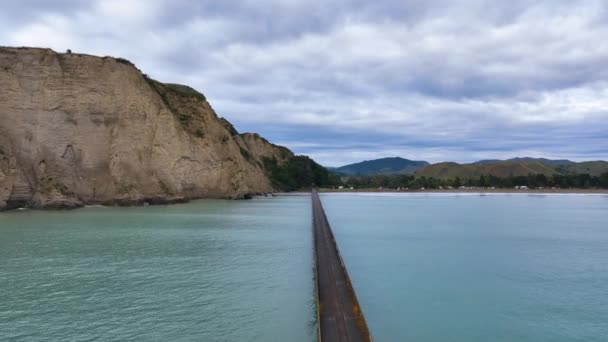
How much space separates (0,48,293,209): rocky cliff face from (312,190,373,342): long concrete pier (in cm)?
4201

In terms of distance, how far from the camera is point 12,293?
1471cm

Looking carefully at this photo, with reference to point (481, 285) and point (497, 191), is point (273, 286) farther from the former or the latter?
point (497, 191)

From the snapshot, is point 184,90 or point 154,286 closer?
point 154,286

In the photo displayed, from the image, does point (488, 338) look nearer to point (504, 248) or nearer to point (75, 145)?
point (504, 248)

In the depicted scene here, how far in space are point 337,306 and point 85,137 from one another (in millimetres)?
52639

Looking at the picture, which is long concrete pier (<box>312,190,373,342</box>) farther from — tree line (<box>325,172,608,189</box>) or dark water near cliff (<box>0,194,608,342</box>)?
tree line (<box>325,172,608,189</box>)

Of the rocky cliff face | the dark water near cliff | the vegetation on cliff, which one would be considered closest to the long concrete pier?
the dark water near cliff

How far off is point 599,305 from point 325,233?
18203 mm

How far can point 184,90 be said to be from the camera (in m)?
75.4

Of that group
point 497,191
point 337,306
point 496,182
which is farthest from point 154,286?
point 496,182

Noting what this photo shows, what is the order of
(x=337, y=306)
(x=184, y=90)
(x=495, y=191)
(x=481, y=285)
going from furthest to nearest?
(x=495, y=191) → (x=184, y=90) → (x=481, y=285) → (x=337, y=306)

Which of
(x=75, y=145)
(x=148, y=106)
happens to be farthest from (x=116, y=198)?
(x=148, y=106)

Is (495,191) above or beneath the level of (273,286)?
above

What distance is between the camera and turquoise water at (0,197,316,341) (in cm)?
1161
